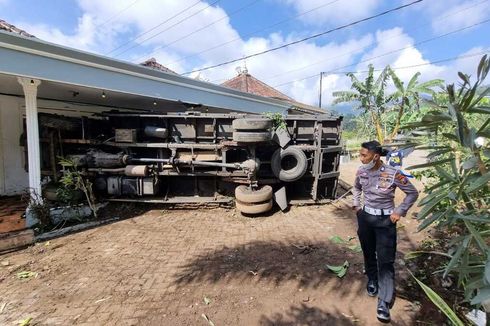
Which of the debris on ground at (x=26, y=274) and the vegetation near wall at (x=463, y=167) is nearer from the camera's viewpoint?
the vegetation near wall at (x=463, y=167)

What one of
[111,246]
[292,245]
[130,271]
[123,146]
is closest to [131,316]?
[130,271]

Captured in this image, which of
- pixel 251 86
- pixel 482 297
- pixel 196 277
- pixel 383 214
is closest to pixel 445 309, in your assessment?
pixel 482 297

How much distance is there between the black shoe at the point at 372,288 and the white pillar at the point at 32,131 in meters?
6.29

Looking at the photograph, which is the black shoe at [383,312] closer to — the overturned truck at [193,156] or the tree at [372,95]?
the overturned truck at [193,156]

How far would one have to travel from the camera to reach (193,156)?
738cm

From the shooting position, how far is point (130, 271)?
4.38 metres

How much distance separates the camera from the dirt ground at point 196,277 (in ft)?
10.8

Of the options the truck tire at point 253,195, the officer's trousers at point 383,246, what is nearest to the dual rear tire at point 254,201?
the truck tire at point 253,195

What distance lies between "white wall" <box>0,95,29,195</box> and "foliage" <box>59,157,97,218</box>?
2.52 metres

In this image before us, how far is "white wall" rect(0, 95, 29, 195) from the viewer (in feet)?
26.8

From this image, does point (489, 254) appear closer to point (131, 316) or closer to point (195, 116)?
point (131, 316)

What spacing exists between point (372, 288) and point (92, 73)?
682cm

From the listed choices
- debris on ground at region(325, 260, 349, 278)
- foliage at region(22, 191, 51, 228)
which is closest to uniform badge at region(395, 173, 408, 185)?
debris on ground at region(325, 260, 349, 278)

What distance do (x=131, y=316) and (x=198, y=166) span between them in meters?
4.55
